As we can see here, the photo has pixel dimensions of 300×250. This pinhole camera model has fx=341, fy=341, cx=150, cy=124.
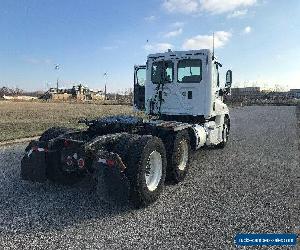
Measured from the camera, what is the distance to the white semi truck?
19.4 feet

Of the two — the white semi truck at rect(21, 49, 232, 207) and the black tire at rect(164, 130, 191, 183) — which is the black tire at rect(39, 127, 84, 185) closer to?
the white semi truck at rect(21, 49, 232, 207)

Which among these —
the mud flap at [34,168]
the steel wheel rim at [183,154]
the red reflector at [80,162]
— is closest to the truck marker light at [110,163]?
the red reflector at [80,162]

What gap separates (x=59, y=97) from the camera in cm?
7944

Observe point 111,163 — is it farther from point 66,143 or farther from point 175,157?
point 175,157

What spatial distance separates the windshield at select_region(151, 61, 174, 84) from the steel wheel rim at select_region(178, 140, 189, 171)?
8.55 feet

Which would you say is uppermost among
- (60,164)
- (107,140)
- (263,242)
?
(107,140)

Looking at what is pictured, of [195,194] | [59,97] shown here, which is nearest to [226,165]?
[195,194]

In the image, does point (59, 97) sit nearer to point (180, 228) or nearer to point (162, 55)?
point (162, 55)

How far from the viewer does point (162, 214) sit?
18.5 ft

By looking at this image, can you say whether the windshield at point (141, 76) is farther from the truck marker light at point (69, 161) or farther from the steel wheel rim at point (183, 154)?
the truck marker light at point (69, 161)

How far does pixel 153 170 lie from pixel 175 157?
1.01 m

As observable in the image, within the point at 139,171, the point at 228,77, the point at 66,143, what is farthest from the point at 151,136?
the point at 228,77

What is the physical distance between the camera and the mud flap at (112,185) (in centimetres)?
550

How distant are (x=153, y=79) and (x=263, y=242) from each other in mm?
6562
